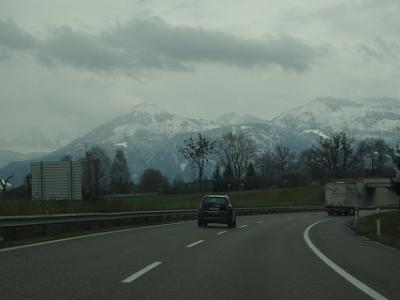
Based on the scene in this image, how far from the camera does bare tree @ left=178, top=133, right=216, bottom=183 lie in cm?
11769

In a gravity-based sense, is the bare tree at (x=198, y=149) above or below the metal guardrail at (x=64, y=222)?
above

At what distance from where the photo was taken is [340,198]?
2581 inches

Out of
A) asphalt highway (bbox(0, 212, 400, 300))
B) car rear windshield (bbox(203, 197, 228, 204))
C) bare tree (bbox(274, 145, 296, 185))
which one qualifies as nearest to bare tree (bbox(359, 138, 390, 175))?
bare tree (bbox(274, 145, 296, 185))

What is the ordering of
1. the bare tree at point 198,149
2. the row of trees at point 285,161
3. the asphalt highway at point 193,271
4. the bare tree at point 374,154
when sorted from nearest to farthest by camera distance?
the asphalt highway at point 193,271 → the bare tree at point 198,149 → the row of trees at point 285,161 → the bare tree at point 374,154

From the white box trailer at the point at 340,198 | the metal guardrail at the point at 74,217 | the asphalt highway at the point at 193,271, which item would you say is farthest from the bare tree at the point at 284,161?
the asphalt highway at the point at 193,271

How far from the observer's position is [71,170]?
4178 cm

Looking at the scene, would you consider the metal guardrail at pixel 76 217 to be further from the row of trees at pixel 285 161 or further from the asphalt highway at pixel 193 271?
the row of trees at pixel 285 161

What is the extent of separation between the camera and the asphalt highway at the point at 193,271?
9336 mm

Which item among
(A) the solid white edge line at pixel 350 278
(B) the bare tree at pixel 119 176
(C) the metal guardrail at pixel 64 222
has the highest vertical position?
(B) the bare tree at pixel 119 176

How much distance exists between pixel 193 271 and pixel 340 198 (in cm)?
5568

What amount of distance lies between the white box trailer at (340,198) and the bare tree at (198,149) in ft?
169

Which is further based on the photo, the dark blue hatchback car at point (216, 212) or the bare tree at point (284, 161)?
the bare tree at point (284, 161)

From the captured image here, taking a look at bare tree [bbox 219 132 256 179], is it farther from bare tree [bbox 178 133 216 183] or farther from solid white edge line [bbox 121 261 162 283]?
solid white edge line [bbox 121 261 162 283]

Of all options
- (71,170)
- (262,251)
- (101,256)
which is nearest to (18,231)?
(101,256)
